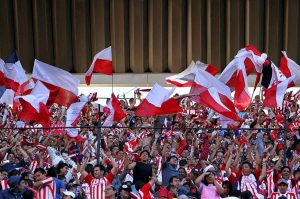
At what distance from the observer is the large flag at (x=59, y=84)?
15.2 meters

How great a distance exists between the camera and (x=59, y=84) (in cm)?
1530

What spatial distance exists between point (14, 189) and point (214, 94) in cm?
Result: 381

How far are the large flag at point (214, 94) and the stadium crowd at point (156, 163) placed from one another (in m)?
0.27

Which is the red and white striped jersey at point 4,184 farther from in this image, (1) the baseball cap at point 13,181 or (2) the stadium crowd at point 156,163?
(1) the baseball cap at point 13,181

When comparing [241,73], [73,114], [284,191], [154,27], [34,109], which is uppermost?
[154,27]

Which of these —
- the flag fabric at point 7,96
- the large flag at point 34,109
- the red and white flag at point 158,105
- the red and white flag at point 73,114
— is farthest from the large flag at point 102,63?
the red and white flag at point 158,105

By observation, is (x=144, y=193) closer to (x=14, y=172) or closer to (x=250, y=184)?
(x=250, y=184)

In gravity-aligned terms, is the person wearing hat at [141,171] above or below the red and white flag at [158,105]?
below

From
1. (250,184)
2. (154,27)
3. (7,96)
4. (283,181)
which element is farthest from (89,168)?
(154,27)

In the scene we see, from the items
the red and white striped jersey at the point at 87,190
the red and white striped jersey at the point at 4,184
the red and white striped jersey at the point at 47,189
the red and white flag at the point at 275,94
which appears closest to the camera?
the red and white striped jersey at the point at 47,189

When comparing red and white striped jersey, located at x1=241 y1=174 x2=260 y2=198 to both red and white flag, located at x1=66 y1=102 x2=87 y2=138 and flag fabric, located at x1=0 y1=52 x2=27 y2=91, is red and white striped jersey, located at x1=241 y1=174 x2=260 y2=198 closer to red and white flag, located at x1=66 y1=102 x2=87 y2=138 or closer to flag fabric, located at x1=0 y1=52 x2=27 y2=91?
red and white flag, located at x1=66 y1=102 x2=87 y2=138

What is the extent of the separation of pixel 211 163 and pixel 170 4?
55.3ft

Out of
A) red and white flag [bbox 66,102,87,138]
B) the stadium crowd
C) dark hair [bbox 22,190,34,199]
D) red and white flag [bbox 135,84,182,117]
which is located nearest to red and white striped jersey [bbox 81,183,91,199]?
the stadium crowd

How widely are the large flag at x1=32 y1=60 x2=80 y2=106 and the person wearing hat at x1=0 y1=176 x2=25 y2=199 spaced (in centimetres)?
305
